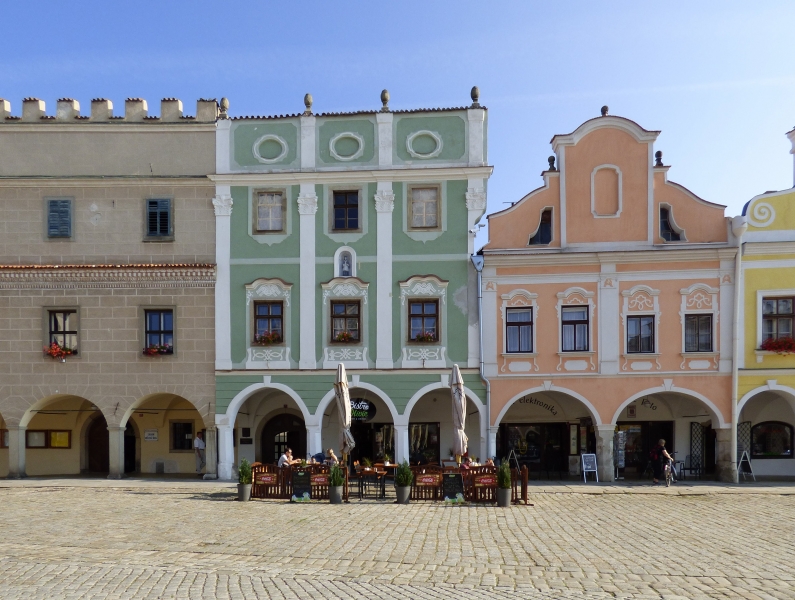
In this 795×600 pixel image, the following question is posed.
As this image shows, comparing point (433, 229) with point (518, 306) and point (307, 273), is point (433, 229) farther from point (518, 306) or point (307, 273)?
point (307, 273)

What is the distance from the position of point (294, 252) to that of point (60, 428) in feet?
33.7

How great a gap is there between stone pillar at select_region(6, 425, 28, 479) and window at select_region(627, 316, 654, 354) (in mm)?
19253

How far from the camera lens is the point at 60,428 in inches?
1113

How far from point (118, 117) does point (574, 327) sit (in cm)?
1605

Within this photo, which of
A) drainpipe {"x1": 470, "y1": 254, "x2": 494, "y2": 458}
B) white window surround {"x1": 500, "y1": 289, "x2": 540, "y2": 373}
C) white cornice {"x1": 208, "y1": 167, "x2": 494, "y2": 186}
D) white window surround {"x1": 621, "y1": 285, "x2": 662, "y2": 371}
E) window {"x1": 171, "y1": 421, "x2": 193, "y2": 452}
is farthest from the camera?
window {"x1": 171, "y1": 421, "x2": 193, "y2": 452}

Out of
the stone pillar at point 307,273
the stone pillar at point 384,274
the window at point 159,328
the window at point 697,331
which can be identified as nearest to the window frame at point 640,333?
the window at point 697,331

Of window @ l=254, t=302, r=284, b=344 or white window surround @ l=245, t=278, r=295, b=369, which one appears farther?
window @ l=254, t=302, r=284, b=344

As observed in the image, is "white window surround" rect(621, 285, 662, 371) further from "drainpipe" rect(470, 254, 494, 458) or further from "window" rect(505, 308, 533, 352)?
"drainpipe" rect(470, 254, 494, 458)

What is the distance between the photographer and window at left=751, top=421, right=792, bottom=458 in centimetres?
2652

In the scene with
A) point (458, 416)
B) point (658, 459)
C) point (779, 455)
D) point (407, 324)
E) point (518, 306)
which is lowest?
point (779, 455)

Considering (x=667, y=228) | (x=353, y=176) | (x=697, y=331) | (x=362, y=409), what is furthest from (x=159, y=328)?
(x=697, y=331)

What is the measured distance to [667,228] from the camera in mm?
25938

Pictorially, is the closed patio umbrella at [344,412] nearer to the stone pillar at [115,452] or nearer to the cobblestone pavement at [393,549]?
the cobblestone pavement at [393,549]

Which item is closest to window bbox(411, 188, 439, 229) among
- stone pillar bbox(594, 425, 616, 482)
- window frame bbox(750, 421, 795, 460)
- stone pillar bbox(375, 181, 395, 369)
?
stone pillar bbox(375, 181, 395, 369)
